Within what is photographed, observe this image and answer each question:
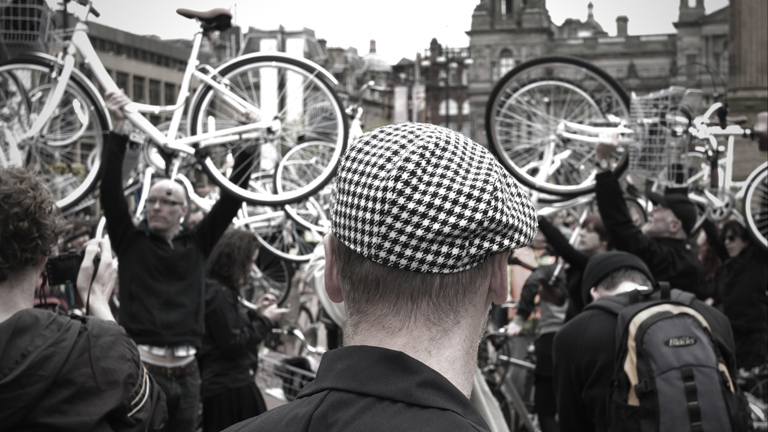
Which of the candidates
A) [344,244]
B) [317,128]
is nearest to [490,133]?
[317,128]

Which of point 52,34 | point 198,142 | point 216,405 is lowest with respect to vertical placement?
point 216,405

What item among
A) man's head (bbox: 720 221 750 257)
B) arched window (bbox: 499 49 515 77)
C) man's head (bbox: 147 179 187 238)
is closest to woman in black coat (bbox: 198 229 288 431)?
man's head (bbox: 147 179 187 238)

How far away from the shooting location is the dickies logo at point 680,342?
2.94 metres

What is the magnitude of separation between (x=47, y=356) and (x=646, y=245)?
360cm

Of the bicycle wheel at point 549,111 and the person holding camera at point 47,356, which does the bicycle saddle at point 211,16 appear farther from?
the person holding camera at point 47,356

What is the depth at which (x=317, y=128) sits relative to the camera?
18.8 ft

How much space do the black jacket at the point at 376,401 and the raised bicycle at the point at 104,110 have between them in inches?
149

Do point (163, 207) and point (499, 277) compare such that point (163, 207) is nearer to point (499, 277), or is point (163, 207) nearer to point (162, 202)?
point (162, 202)

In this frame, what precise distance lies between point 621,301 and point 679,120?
102 inches

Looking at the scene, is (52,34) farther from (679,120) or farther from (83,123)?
(679,120)

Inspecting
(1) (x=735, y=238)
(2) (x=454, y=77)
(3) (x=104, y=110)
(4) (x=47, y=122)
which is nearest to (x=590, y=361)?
(3) (x=104, y=110)

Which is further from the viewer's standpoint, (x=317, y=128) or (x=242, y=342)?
(x=317, y=128)

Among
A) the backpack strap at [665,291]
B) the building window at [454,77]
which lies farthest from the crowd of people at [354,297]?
the building window at [454,77]

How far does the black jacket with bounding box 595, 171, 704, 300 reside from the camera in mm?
4615
